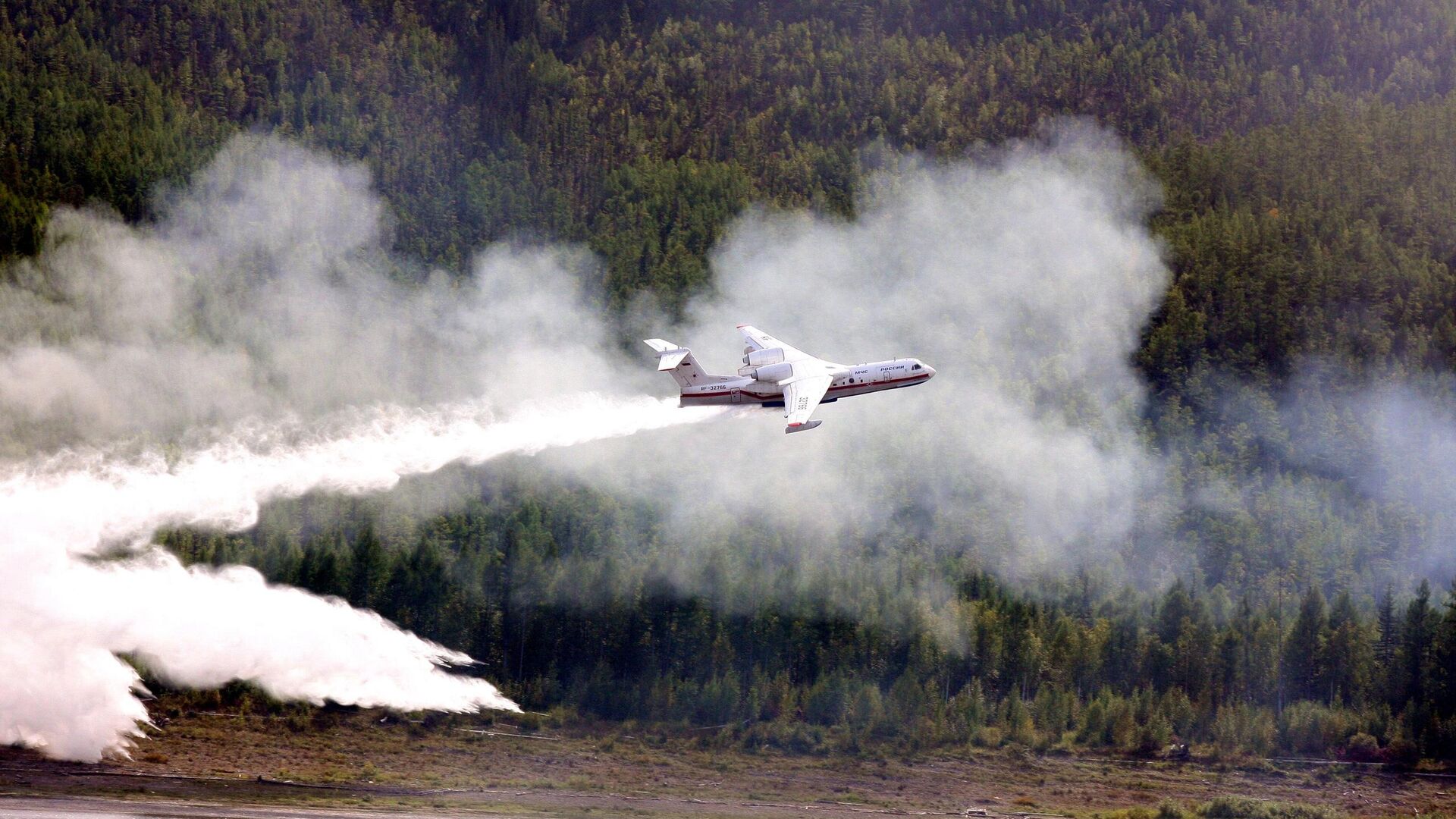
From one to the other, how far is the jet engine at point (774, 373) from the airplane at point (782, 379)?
0.10 ft

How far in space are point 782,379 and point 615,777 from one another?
1900 cm

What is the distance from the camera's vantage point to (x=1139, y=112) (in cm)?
13738

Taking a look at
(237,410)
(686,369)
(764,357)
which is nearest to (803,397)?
(764,357)

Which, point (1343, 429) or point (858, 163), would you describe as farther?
point (858, 163)

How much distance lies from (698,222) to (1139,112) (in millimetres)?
42203

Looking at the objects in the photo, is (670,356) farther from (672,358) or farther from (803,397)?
(803,397)

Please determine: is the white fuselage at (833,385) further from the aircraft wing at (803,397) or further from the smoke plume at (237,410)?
the smoke plume at (237,410)

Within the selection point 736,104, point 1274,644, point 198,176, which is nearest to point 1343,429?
point 1274,644

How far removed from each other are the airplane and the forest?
47.2 feet

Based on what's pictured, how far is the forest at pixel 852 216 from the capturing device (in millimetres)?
83562

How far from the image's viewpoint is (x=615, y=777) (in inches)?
3007

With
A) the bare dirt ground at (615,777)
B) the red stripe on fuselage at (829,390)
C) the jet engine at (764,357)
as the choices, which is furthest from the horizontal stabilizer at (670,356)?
the bare dirt ground at (615,777)

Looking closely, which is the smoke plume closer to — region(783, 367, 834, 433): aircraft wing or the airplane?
the airplane

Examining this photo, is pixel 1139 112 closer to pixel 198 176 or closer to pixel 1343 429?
pixel 1343 429
